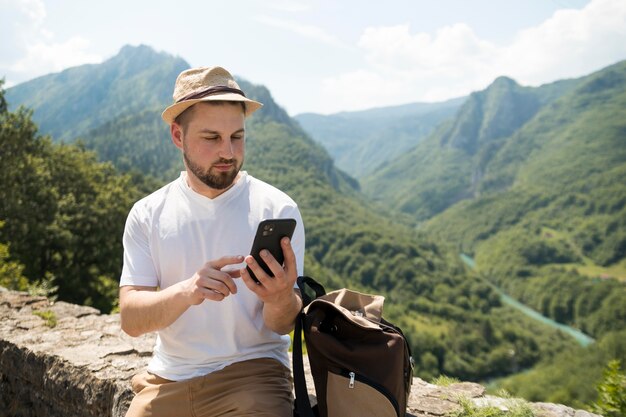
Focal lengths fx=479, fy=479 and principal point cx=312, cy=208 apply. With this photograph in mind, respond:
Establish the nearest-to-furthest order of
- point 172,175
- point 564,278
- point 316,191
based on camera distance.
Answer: point 564,278
point 172,175
point 316,191

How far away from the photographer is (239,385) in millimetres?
2182

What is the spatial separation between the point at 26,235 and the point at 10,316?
55.9 ft

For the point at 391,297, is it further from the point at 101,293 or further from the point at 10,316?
the point at 10,316

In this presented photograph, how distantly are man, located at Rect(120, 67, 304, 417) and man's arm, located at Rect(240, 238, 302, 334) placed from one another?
11mm

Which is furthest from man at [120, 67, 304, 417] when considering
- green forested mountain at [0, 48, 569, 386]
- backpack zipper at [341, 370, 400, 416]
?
green forested mountain at [0, 48, 569, 386]

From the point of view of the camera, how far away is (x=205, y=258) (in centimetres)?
223

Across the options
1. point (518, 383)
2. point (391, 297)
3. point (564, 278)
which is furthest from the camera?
point (564, 278)

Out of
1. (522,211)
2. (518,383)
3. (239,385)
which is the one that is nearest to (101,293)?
(239,385)

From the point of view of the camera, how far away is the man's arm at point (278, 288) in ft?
6.09

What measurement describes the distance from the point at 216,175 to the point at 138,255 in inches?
20.9

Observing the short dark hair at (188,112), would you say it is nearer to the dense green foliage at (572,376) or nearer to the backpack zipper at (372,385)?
the backpack zipper at (372,385)

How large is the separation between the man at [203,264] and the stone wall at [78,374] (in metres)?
0.85

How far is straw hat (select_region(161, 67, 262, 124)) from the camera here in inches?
85.2

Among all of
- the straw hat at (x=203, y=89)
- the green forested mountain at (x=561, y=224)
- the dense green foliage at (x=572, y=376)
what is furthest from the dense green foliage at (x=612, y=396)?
the dense green foliage at (x=572, y=376)
